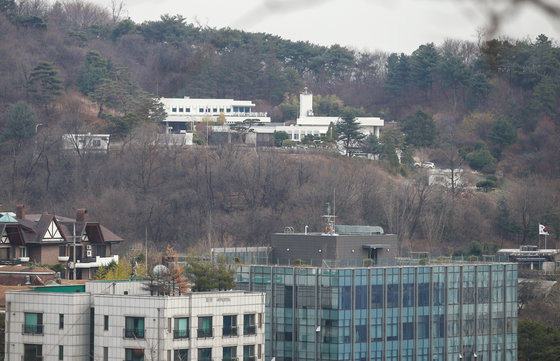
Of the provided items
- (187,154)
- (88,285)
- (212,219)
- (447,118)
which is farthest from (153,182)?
(88,285)

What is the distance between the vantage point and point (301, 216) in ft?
380

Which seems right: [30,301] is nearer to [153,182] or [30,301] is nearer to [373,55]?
[153,182]

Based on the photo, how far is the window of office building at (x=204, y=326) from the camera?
137 ft

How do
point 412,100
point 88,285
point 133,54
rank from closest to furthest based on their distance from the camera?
point 88,285 < point 133,54 < point 412,100

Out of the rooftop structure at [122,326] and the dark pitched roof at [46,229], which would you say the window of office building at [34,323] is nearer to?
the rooftop structure at [122,326]

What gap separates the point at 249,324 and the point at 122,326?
536 centimetres

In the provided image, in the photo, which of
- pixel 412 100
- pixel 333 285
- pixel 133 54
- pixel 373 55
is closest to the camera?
pixel 333 285

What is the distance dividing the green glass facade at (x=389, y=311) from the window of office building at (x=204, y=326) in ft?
40.4

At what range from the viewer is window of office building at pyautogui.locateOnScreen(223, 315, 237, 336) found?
42.7 metres

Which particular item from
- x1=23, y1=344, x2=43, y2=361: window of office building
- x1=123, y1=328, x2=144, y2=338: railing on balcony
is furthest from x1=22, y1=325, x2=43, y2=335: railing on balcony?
x1=123, y1=328, x2=144, y2=338: railing on balcony

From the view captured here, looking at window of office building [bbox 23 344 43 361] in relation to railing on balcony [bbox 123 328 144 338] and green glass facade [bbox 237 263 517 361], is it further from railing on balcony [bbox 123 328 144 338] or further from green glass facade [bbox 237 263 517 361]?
green glass facade [bbox 237 263 517 361]

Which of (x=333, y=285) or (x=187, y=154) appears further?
(x=187, y=154)

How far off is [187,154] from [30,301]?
9148 cm

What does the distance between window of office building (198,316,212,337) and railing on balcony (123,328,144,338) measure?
7.26 feet
